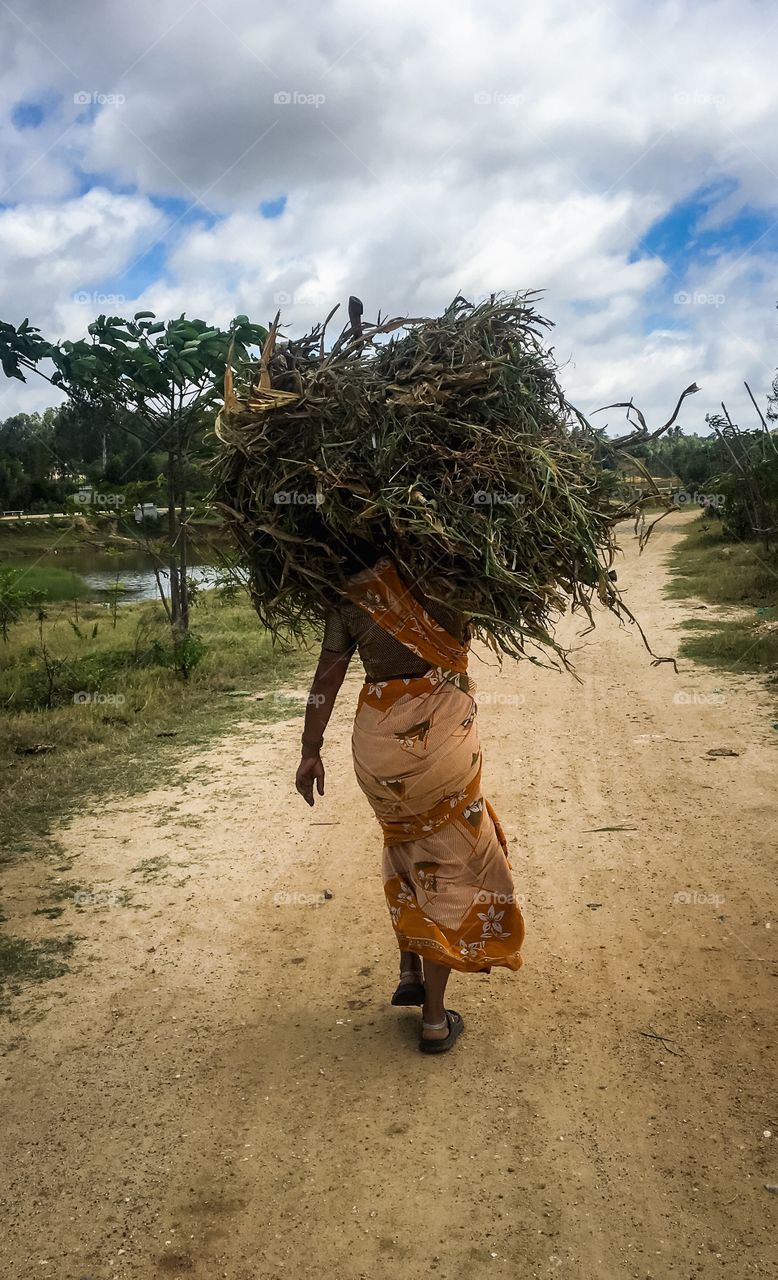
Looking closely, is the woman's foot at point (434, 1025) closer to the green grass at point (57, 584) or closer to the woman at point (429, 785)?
the woman at point (429, 785)

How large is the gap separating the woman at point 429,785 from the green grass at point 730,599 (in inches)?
227

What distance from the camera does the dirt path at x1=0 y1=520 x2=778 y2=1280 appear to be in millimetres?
2408

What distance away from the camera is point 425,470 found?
2992 mm

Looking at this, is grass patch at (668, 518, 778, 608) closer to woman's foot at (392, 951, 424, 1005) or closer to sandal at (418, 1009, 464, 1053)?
woman's foot at (392, 951, 424, 1005)

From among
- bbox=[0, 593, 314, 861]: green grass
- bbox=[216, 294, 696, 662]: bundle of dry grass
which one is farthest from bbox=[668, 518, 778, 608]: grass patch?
bbox=[216, 294, 696, 662]: bundle of dry grass

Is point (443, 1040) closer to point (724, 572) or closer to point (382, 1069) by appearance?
point (382, 1069)

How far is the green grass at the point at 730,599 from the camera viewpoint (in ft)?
29.5

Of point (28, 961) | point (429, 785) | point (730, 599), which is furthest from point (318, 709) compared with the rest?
point (730, 599)

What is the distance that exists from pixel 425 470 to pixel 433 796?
101cm

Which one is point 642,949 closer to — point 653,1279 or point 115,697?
point 653,1279

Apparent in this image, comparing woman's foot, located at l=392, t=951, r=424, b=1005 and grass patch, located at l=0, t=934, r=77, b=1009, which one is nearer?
woman's foot, located at l=392, t=951, r=424, b=1005

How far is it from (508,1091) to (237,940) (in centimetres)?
147

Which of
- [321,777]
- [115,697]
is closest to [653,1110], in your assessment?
[321,777]

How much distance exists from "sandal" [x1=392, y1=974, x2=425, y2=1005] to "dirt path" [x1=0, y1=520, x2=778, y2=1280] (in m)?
0.09
